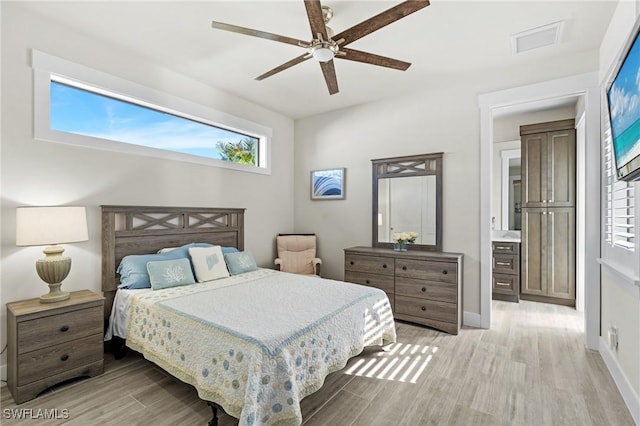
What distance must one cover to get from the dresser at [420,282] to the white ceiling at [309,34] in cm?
215

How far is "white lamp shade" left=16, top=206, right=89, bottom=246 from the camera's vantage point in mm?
2242

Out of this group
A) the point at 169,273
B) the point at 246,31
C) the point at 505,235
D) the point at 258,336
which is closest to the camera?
the point at 258,336

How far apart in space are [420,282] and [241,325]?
2.30 metres

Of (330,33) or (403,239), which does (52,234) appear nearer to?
(330,33)

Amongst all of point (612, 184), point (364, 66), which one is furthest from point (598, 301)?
point (364, 66)

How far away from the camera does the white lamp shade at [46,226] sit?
2.24 m

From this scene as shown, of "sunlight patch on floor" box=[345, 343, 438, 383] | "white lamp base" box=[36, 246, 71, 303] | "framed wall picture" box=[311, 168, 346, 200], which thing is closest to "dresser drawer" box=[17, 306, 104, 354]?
"white lamp base" box=[36, 246, 71, 303]

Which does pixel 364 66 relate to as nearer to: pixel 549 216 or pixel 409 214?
pixel 409 214

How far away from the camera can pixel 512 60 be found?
10.8 ft

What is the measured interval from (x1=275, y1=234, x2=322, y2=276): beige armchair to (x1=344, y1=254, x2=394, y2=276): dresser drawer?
0.65 meters

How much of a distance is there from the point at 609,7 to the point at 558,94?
2.92ft

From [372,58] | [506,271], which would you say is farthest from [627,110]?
[506,271]

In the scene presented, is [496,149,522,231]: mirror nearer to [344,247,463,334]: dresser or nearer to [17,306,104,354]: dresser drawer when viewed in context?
[344,247,463,334]: dresser

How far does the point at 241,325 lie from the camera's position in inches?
76.5
